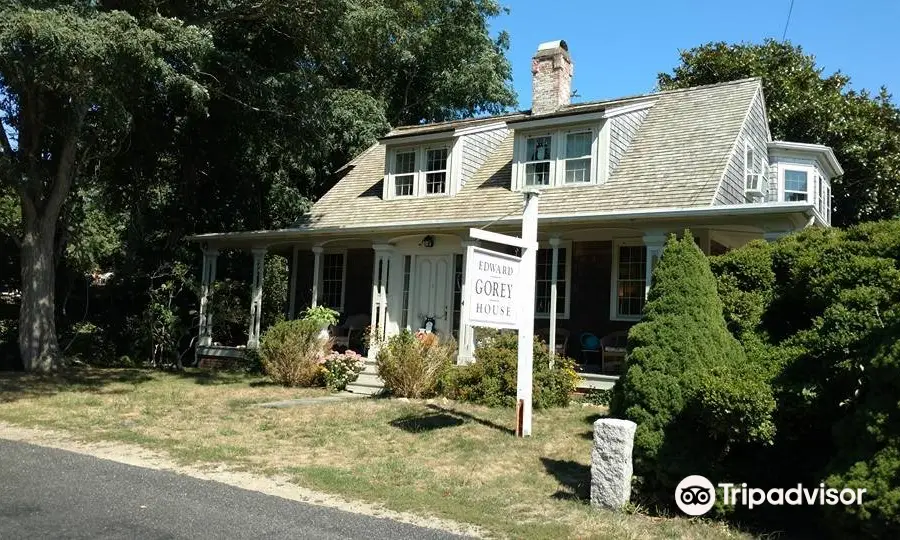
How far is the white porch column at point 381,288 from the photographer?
1606 centimetres

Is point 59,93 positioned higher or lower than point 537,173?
higher

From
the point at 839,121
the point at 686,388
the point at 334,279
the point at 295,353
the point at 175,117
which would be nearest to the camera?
the point at 686,388

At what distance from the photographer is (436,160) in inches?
712

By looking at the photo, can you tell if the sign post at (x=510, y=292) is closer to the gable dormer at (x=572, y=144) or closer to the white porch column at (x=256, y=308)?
the gable dormer at (x=572, y=144)

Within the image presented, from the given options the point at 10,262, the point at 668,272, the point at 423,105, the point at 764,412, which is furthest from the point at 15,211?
the point at 764,412

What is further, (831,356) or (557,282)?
(557,282)

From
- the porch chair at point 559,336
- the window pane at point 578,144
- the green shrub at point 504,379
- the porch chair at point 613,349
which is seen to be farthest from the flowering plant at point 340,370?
the window pane at point 578,144

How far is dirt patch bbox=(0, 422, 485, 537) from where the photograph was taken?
6059mm

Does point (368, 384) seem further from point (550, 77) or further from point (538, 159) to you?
point (550, 77)

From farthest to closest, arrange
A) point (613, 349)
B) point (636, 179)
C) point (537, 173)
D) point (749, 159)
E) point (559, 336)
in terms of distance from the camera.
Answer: point (537, 173)
point (749, 159)
point (559, 336)
point (636, 179)
point (613, 349)

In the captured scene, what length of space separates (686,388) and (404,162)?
13.1 m

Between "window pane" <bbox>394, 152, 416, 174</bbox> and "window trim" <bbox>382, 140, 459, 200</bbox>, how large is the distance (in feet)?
0.16

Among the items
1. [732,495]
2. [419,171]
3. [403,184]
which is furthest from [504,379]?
[403,184]

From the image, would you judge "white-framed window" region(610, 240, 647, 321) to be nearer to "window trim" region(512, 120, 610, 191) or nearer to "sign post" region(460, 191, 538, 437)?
"window trim" region(512, 120, 610, 191)
